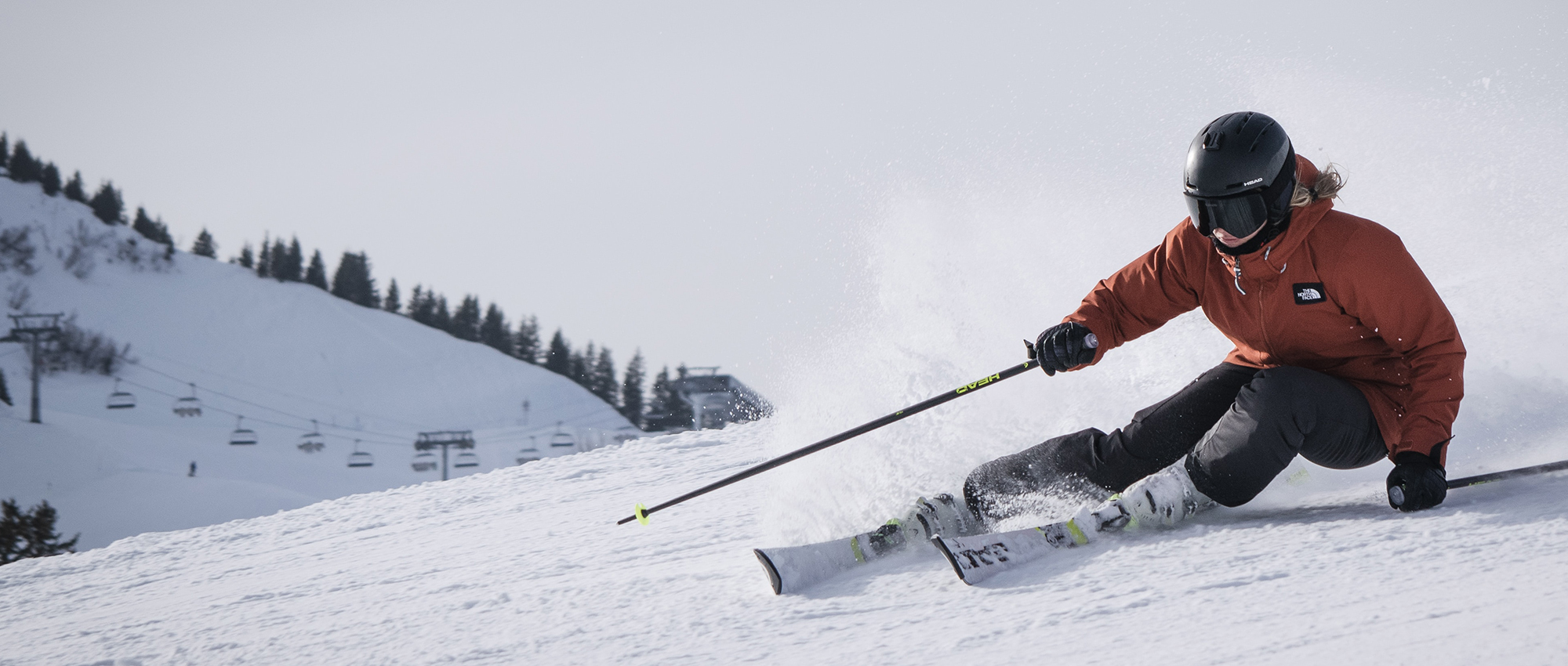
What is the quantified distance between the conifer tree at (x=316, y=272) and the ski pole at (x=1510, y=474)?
253ft

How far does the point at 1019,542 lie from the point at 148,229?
7904 centimetres

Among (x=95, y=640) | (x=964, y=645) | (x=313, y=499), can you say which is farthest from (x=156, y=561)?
(x=313, y=499)

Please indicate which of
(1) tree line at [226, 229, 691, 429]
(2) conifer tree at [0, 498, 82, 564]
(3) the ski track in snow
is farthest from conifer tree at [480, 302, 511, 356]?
(3) the ski track in snow

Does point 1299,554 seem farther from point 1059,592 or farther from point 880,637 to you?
point 880,637

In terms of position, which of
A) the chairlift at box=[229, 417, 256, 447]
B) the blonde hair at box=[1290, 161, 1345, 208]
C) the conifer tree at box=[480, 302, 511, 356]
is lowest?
the blonde hair at box=[1290, 161, 1345, 208]

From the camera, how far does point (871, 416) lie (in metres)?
3.62

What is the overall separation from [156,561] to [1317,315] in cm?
509

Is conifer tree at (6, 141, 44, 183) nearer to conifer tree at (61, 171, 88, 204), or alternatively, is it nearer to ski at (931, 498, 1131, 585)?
conifer tree at (61, 171, 88, 204)

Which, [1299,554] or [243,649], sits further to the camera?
[243,649]

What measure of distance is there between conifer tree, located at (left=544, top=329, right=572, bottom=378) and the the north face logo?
219 feet

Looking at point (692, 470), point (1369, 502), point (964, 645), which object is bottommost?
point (964, 645)

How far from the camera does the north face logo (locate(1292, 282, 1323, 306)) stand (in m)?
2.26

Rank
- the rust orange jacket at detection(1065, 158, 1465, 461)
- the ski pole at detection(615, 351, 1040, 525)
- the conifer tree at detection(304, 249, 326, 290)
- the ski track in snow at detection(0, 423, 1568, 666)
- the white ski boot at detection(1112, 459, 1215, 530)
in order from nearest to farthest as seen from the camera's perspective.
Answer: the ski track in snow at detection(0, 423, 1568, 666) < the rust orange jacket at detection(1065, 158, 1465, 461) < the white ski boot at detection(1112, 459, 1215, 530) < the ski pole at detection(615, 351, 1040, 525) < the conifer tree at detection(304, 249, 326, 290)

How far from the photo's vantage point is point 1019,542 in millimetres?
2410
